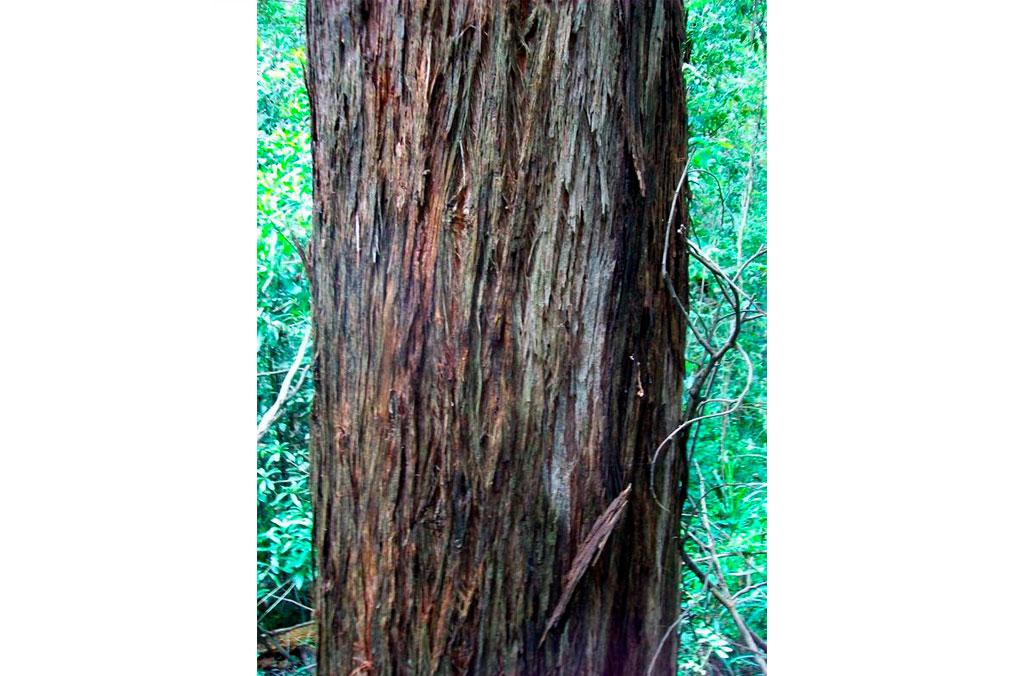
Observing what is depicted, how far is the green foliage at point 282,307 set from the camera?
1477mm

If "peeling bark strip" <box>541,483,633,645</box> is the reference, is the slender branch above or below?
above

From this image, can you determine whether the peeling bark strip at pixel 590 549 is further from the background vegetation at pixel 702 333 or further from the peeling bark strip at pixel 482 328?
the background vegetation at pixel 702 333

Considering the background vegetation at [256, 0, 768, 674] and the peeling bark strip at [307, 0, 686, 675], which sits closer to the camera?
the peeling bark strip at [307, 0, 686, 675]

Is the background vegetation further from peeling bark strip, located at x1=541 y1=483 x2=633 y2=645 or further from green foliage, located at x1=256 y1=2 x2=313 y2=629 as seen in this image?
peeling bark strip, located at x1=541 y1=483 x2=633 y2=645

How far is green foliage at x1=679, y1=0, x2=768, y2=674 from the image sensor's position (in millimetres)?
1535

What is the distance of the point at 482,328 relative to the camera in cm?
133

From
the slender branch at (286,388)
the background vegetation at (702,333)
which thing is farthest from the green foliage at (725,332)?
the slender branch at (286,388)

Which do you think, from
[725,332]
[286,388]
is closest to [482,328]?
[286,388]

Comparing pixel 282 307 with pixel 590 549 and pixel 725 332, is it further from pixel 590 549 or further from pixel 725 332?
pixel 725 332

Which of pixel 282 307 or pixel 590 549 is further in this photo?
pixel 282 307

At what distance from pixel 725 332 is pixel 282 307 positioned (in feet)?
2.80

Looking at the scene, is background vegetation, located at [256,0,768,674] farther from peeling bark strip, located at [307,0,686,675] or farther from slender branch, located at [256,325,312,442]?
peeling bark strip, located at [307,0,686,675]

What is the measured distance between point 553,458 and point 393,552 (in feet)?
1.02

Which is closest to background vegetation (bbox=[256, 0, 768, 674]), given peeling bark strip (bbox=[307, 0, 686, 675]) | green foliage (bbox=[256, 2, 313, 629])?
green foliage (bbox=[256, 2, 313, 629])
